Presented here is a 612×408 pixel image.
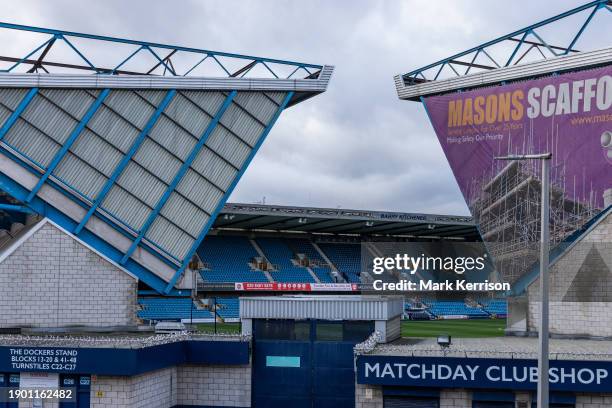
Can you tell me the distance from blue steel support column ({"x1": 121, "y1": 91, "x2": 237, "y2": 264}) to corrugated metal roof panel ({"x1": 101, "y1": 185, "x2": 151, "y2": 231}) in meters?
0.31

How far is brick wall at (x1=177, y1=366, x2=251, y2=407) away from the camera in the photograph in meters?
29.8

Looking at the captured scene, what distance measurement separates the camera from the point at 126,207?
34625 millimetres

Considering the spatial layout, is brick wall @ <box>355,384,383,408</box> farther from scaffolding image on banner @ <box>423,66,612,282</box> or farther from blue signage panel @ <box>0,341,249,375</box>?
scaffolding image on banner @ <box>423,66,612,282</box>

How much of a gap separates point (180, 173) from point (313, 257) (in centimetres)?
4815

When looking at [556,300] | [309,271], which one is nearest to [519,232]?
[556,300]

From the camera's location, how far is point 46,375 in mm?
27250

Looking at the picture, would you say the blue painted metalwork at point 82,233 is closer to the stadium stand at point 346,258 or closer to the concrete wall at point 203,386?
the concrete wall at point 203,386

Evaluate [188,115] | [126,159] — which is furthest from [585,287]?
[126,159]

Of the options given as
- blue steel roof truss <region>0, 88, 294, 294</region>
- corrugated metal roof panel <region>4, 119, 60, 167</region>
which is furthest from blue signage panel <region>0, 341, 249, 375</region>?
corrugated metal roof panel <region>4, 119, 60, 167</region>

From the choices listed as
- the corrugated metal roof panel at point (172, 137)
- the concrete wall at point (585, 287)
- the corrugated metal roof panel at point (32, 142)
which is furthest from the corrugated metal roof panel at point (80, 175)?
the concrete wall at point (585, 287)

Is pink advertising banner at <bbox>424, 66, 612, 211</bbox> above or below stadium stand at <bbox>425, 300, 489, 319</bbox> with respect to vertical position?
above

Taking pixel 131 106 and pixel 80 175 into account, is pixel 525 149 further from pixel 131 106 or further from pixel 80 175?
pixel 80 175

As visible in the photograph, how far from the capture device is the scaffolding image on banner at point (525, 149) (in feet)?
108

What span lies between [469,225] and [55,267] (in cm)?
5738
